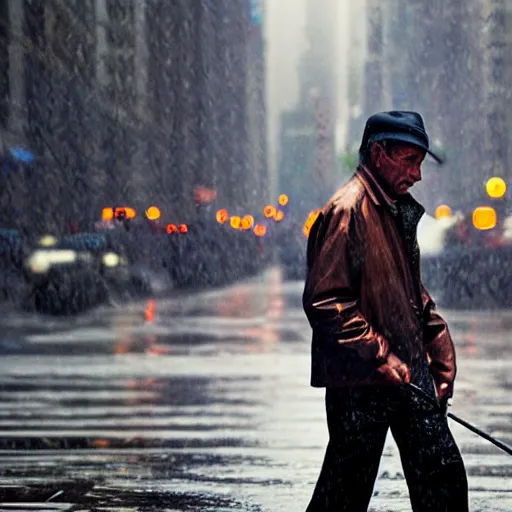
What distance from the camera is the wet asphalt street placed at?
21.6ft

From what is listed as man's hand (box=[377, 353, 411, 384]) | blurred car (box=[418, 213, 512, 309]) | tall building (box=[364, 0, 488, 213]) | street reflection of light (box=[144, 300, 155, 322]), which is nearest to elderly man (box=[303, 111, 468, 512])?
man's hand (box=[377, 353, 411, 384])

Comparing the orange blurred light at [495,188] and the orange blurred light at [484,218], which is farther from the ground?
the orange blurred light at [495,188]

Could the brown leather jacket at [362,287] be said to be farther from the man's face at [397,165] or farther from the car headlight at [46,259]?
the car headlight at [46,259]

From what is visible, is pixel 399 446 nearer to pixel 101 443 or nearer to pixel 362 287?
pixel 362 287

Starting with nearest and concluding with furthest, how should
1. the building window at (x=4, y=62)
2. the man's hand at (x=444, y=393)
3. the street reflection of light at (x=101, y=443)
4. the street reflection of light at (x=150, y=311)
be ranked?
the man's hand at (x=444, y=393), the street reflection of light at (x=101, y=443), the street reflection of light at (x=150, y=311), the building window at (x=4, y=62)

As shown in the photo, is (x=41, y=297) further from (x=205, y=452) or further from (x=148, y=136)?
(x=148, y=136)

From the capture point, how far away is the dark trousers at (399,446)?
4.19 meters

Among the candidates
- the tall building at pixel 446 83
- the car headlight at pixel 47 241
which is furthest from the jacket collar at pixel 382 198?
the tall building at pixel 446 83

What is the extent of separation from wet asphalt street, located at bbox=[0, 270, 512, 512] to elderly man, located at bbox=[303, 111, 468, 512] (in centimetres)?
196

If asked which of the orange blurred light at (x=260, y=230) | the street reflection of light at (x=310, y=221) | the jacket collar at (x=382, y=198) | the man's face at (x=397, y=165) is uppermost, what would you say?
the man's face at (x=397, y=165)

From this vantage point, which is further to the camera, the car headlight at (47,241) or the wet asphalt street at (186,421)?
the car headlight at (47,241)

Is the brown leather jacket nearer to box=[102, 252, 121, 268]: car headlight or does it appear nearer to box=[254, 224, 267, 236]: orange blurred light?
box=[102, 252, 121, 268]: car headlight

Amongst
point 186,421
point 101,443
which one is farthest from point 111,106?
point 101,443

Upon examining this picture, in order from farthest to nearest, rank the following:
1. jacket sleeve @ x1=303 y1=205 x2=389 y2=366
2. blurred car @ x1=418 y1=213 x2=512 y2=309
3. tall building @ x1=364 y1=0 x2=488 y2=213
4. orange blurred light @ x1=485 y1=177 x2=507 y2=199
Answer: tall building @ x1=364 y1=0 x2=488 y2=213 < orange blurred light @ x1=485 y1=177 x2=507 y2=199 < blurred car @ x1=418 y1=213 x2=512 y2=309 < jacket sleeve @ x1=303 y1=205 x2=389 y2=366
